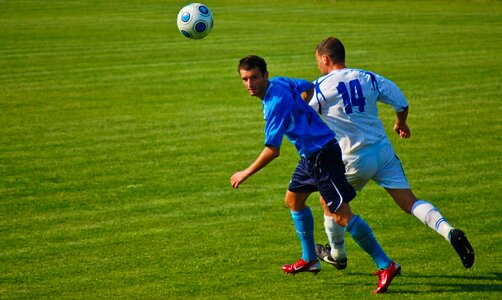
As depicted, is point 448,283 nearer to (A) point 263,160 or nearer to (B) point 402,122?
(B) point 402,122

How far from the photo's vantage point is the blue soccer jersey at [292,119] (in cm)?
800

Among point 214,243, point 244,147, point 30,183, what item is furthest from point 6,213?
point 244,147

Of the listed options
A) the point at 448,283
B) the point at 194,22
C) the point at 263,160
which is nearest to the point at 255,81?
the point at 263,160

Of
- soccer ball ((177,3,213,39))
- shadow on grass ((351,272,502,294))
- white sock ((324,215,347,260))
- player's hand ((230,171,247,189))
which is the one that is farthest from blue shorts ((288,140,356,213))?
soccer ball ((177,3,213,39))

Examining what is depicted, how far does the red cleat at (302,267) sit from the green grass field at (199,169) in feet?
0.28

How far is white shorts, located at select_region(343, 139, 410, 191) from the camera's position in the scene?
845 centimetres

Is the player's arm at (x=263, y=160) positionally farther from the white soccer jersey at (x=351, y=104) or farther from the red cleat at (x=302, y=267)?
the red cleat at (x=302, y=267)

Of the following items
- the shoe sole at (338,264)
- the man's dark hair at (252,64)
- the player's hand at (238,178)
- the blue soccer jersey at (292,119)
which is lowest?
the shoe sole at (338,264)

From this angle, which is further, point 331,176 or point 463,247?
point 331,176

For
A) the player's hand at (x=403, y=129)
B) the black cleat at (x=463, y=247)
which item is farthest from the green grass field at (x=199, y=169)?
the player's hand at (x=403, y=129)

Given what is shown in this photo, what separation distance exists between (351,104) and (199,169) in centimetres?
571

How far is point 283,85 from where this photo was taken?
823cm

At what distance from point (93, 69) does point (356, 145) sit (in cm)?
1637

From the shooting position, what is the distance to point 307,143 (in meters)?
8.29
